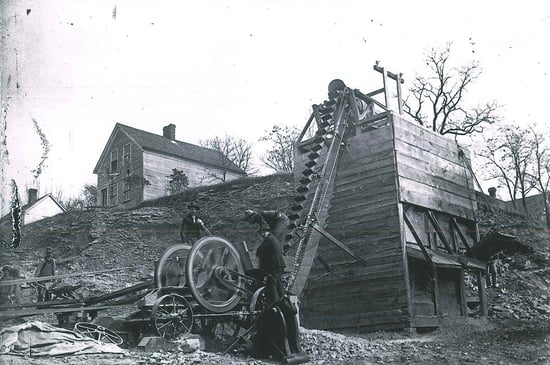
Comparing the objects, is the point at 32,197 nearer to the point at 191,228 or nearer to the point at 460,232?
the point at 191,228

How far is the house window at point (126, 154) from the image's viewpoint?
35.8m

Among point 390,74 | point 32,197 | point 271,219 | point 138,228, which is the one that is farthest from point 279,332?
point 32,197

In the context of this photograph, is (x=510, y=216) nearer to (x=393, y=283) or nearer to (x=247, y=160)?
(x=393, y=283)

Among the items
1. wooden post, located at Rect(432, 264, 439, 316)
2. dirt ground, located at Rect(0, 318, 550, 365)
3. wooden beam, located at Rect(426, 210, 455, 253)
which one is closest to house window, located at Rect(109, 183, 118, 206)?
wooden beam, located at Rect(426, 210, 455, 253)

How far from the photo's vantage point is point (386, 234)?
1297 centimetres

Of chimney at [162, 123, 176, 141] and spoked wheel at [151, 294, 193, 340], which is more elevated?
chimney at [162, 123, 176, 141]

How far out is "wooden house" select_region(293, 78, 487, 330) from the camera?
12680 mm

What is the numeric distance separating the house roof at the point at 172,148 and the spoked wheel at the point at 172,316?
89.0ft

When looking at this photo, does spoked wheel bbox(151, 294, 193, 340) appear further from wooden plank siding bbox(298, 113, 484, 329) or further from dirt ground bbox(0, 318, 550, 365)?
wooden plank siding bbox(298, 113, 484, 329)

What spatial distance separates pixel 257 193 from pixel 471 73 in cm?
1868

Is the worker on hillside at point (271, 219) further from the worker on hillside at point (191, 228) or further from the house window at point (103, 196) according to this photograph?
the house window at point (103, 196)

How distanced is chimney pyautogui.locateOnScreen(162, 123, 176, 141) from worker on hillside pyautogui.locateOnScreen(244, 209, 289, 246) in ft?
102

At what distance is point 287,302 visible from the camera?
8367 mm

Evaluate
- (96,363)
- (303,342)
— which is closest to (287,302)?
(303,342)
